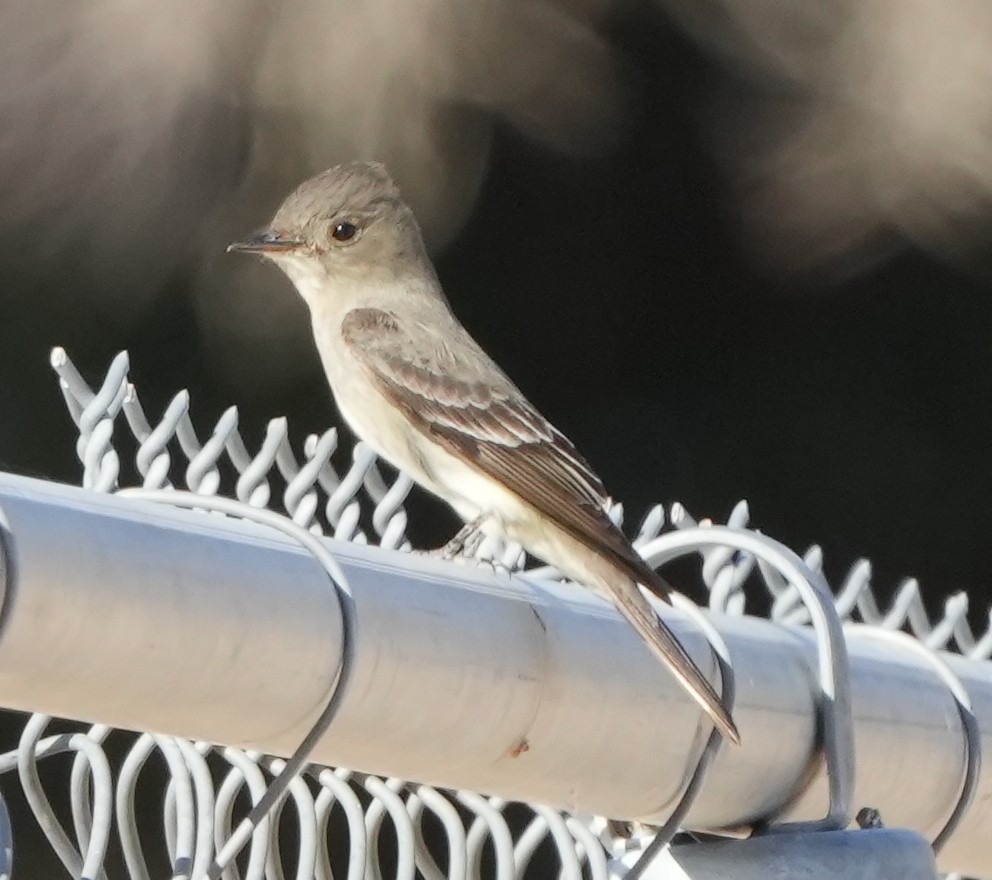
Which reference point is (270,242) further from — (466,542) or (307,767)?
(307,767)

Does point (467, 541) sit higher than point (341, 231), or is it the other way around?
point (341, 231)

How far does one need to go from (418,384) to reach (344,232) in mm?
404

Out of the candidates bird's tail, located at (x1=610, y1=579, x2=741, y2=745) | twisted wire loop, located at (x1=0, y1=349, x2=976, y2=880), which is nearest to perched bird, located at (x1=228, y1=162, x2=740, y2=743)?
twisted wire loop, located at (x1=0, y1=349, x2=976, y2=880)

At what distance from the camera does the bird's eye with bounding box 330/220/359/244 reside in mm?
3332

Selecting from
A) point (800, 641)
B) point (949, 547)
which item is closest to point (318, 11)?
point (949, 547)

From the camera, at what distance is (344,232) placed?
3.35 m

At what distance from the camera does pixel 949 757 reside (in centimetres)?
177

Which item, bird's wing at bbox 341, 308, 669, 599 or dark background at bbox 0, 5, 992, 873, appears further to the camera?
dark background at bbox 0, 5, 992, 873

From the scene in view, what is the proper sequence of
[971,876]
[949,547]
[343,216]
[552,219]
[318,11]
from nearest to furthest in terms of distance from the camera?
1. [971,876]
2. [343,216]
3. [318,11]
4. [552,219]
5. [949,547]

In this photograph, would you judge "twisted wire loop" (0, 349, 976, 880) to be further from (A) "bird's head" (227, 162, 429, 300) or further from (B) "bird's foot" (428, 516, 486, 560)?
(A) "bird's head" (227, 162, 429, 300)

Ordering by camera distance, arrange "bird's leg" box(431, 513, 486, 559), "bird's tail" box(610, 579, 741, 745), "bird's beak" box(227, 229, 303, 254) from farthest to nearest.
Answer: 1. "bird's beak" box(227, 229, 303, 254)
2. "bird's leg" box(431, 513, 486, 559)
3. "bird's tail" box(610, 579, 741, 745)

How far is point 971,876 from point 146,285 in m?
2.54

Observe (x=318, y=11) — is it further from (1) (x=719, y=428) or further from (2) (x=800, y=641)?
(2) (x=800, y=641)

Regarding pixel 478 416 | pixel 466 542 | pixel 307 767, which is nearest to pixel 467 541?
pixel 466 542
